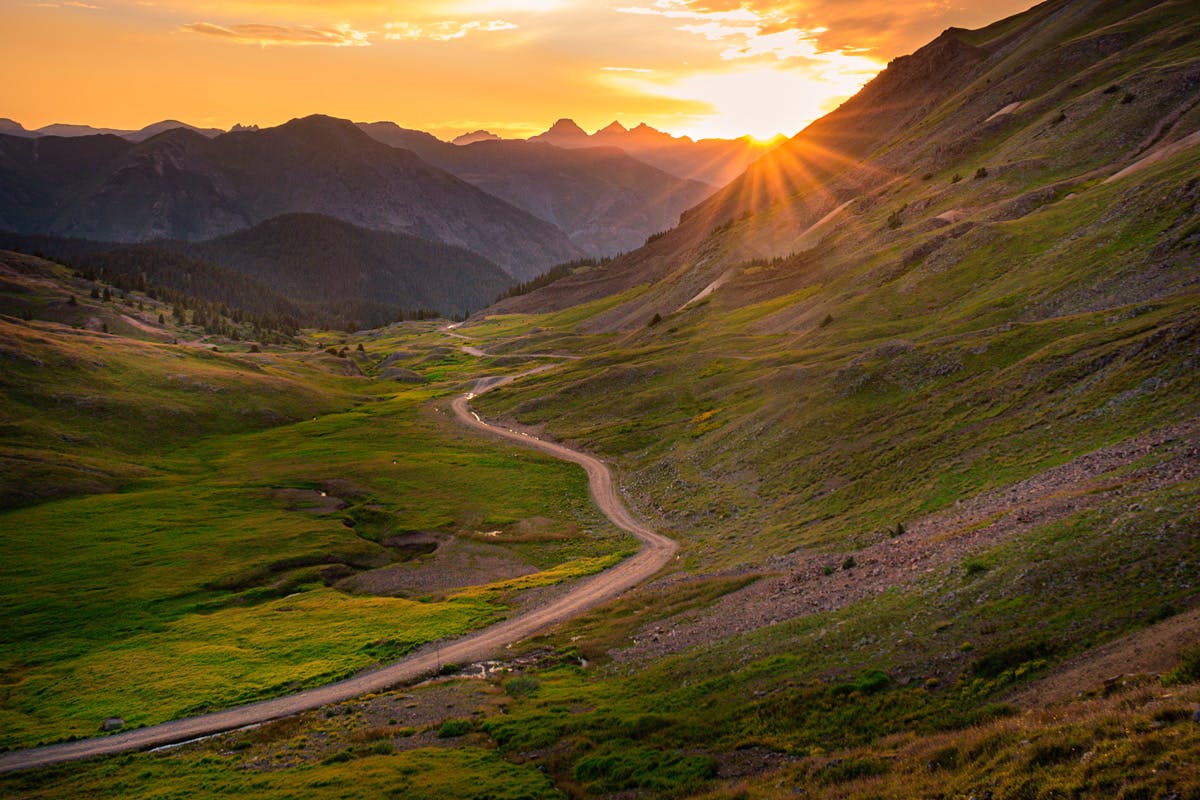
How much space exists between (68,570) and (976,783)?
88025mm

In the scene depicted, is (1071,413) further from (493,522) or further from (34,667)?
(34,667)

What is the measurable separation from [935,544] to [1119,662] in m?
18.9

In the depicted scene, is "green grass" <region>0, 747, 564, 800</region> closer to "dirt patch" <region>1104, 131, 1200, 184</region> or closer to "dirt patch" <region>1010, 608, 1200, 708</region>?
"dirt patch" <region>1010, 608, 1200, 708</region>

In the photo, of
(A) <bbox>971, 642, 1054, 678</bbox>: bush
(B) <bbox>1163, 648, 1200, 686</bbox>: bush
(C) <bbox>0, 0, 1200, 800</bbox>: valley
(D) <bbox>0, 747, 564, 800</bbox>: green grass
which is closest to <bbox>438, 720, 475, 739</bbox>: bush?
(C) <bbox>0, 0, 1200, 800</bbox>: valley

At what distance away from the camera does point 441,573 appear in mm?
77188

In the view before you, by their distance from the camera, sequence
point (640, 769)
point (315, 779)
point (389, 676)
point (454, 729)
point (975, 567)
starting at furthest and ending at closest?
point (389, 676), point (454, 729), point (975, 567), point (315, 779), point (640, 769)

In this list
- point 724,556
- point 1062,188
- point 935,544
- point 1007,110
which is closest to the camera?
point 935,544

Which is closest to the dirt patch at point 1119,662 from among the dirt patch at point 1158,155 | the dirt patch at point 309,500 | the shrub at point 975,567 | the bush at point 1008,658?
the bush at point 1008,658

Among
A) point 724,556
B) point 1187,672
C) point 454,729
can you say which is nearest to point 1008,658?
point 1187,672

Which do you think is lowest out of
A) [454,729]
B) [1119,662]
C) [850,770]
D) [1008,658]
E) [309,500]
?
[309,500]

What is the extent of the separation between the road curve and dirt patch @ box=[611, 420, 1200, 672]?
484 inches

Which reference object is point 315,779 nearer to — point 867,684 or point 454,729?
point 454,729

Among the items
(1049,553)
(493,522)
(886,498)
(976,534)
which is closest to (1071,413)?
(886,498)

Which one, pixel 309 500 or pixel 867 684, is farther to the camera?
pixel 309 500
